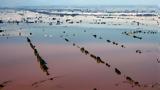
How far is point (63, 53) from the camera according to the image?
2245 cm

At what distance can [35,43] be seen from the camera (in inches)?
1053

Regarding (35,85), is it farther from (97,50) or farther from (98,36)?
(98,36)

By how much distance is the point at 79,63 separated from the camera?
770 inches

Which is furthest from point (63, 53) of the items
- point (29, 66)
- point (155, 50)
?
point (155, 50)

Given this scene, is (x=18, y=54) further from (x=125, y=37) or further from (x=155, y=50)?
(x=125, y=37)

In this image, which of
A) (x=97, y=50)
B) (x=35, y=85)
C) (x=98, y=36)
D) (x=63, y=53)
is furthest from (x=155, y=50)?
(x=35, y=85)

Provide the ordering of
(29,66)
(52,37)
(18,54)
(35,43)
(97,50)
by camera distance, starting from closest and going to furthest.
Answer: (29,66) < (18,54) < (97,50) < (35,43) < (52,37)

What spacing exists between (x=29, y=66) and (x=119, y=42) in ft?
34.3

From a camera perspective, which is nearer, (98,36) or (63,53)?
(63,53)

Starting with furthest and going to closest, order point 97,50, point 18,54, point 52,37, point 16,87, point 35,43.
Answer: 1. point 52,37
2. point 35,43
3. point 97,50
4. point 18,54
5. point 16,87

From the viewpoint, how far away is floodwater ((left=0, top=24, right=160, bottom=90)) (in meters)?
15.4

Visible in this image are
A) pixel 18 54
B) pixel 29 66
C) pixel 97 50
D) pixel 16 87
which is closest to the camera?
pixel 16 87

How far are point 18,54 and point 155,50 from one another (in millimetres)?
8488

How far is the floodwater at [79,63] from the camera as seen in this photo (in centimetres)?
1540
